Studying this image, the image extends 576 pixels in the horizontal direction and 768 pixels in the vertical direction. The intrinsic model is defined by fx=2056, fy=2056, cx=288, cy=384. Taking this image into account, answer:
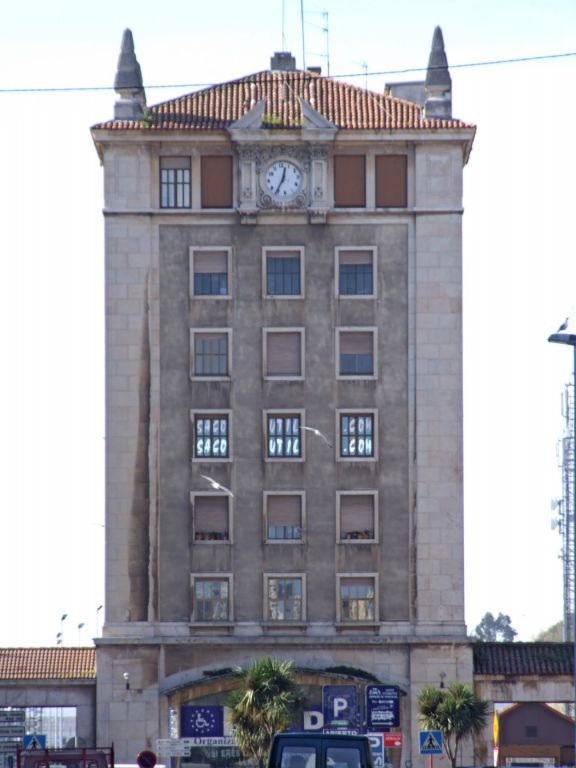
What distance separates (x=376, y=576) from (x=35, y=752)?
37.2m

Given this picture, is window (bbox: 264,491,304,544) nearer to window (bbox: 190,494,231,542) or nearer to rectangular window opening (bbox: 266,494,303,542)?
rectangular window opening (bbox: 266,494,303,542)

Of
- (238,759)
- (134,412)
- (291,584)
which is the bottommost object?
(238,759)

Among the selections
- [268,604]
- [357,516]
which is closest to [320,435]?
[357,516]

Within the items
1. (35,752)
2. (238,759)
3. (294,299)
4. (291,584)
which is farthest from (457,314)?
(35,752)

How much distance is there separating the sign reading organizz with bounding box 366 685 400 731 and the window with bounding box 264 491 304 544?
357 inches

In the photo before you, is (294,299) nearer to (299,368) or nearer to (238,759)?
(299,368)

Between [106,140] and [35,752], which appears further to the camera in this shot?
[106,140]

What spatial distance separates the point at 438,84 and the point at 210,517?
849 inches

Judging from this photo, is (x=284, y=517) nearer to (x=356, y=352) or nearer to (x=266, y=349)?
(x=266, y=349)

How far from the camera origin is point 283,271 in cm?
8875

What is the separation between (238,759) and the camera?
8469 cm

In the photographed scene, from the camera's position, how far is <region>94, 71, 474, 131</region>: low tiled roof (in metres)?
88.8

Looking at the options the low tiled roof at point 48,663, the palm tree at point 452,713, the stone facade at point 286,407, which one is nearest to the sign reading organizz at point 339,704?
the stone facade at point 286,407

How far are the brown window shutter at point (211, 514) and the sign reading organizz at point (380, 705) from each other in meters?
10.7
